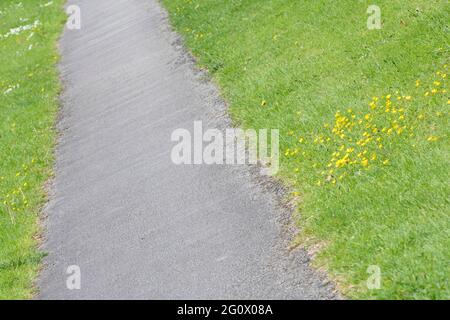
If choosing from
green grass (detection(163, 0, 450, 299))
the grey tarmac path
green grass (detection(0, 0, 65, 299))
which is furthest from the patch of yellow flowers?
green grass (detection(0, 0, 65, 299))

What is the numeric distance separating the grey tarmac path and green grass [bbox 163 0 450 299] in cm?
46

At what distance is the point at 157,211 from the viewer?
10.4 meters

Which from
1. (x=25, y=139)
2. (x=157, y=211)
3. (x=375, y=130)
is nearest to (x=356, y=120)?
(x=375, y=130)

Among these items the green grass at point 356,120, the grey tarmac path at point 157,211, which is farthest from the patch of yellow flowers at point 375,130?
the grey tarmac path at point 157,211

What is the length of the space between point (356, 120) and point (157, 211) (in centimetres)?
314

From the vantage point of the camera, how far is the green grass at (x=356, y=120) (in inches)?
285

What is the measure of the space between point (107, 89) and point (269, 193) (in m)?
9.15

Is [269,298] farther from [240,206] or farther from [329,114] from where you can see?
[329,114]

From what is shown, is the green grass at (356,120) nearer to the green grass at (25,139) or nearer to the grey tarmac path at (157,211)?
the grey tarmac path at (157,211)

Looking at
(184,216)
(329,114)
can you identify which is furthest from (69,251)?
(329,114)

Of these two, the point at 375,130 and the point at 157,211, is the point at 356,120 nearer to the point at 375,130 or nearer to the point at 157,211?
the point at 375,130

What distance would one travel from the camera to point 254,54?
15.3 metres

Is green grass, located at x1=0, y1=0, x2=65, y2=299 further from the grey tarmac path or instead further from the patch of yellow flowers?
the patch of yellow flowers

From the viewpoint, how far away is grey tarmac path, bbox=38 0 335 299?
8.16 m
